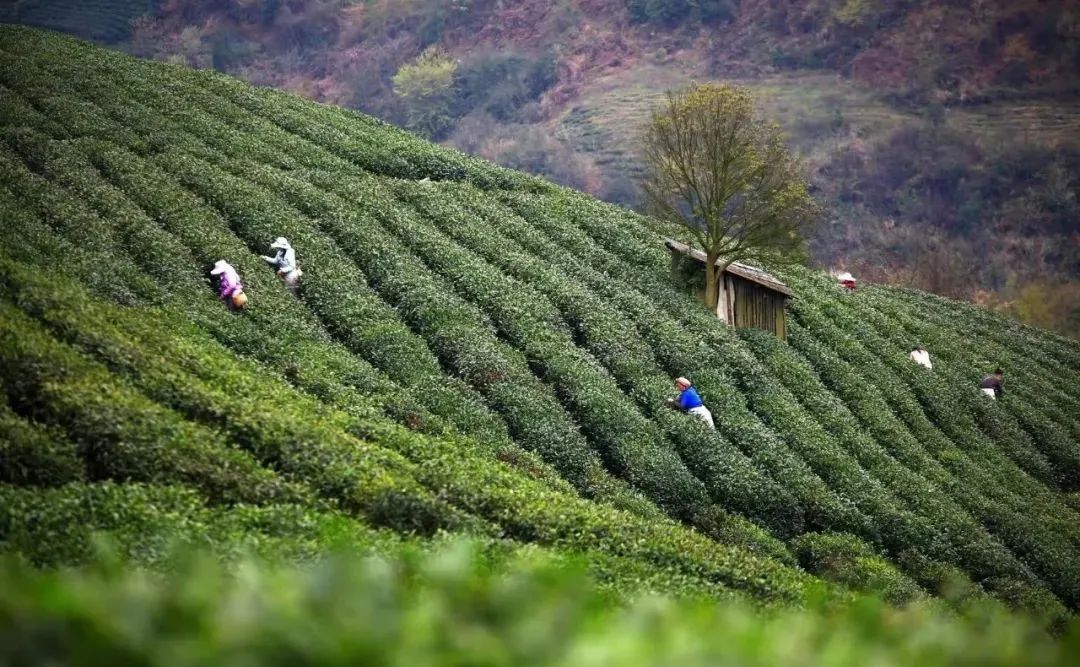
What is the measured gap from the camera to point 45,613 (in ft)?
16.8

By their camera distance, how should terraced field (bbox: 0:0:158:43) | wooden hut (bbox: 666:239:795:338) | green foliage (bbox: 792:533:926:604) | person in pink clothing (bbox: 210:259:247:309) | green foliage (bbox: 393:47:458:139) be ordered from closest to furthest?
green foliage (bbox: 792:533:926:604) < person in pink clothing (bbox: 210:259:247:309) < wooden hut (bbox: 666:239:795:338) < terraced field (bbox: 0:0:158:43) < green foliage (bbox: 393:47:458:139)

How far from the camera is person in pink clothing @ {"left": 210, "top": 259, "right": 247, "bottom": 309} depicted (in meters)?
28.2

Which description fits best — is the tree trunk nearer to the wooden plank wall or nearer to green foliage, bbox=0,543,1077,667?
the wooden plank wall

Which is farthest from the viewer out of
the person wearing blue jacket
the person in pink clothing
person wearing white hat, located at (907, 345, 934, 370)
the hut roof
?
person wearing white hat, located at (907, 345, 934, 370)

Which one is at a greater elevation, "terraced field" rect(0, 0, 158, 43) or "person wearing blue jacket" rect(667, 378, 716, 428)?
"terraced field" rect(0, 0, 158, 43)

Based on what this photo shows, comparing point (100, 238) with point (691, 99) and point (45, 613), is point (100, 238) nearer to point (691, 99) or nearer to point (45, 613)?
point (691, 99)

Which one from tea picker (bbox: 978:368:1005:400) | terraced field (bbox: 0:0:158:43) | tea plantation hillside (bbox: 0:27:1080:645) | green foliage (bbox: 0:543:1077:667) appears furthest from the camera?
terraced field (bbox: 0:0:158:43)

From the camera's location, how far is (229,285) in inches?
1120

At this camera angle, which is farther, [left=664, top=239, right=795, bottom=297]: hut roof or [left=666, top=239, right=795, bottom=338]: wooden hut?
[left=666, top=239, right=795, bottom=338]: wooden hut

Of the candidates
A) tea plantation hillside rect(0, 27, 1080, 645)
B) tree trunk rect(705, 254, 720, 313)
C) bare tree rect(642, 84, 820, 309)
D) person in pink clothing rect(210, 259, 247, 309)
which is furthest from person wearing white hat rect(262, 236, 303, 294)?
tree trunk rect(705, 254, 720, 313)

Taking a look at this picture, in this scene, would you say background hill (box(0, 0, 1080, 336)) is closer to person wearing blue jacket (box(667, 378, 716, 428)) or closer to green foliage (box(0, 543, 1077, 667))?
person wearing blue jacket (box(667, 378, 716, 428))

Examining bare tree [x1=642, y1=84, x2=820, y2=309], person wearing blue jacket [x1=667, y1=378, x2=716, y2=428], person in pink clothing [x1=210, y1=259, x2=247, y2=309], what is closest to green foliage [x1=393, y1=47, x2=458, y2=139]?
bare tree [x1=642, y1=84, x2=820, y2=309]

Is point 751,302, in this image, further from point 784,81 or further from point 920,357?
point 784,81

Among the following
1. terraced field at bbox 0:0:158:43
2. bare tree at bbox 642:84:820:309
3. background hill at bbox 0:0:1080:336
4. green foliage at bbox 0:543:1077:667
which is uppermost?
green foliage at bbox 0:543:1077:667
